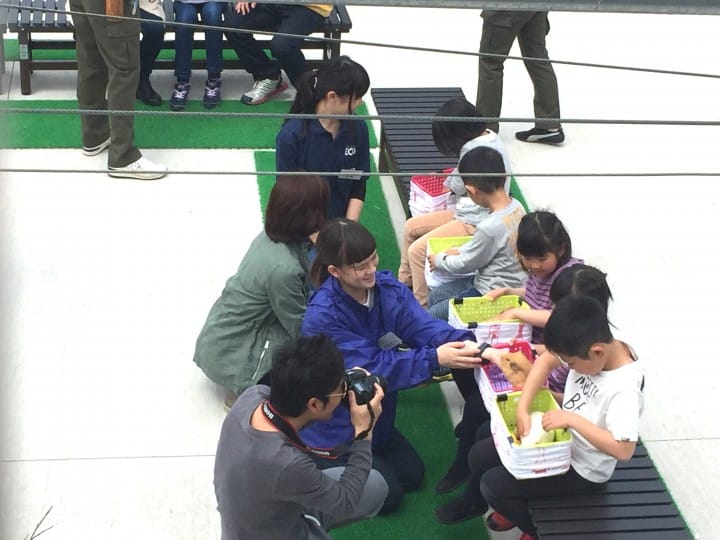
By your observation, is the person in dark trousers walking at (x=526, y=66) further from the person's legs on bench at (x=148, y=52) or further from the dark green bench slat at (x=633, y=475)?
the dark green bench slat at (x=633, y=475)

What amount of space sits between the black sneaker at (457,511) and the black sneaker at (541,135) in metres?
3.75

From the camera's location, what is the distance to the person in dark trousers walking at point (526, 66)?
7422mm

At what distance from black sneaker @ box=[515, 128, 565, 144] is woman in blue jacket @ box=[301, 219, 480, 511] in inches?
138

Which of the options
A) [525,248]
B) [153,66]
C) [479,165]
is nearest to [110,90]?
[153,66]

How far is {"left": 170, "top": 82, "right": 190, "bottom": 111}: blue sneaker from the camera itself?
823cm

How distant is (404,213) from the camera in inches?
284

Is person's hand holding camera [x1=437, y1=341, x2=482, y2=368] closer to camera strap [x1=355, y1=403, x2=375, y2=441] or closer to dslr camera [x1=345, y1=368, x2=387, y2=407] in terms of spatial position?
dslr camera [x1=345, y1=368, x2=387, y2=407]

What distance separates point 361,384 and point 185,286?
2.61 metres

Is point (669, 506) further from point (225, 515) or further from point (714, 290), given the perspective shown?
point (714, 290)

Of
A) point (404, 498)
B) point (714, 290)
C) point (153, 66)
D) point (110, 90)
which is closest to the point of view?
point (404, 498)

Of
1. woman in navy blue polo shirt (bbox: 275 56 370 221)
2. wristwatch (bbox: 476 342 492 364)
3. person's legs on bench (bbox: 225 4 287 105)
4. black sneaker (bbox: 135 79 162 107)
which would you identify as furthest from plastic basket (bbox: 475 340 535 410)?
black sneaker (bbox: 135 79 162 107)

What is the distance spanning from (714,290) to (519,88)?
286cm

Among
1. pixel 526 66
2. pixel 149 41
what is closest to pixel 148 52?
pixel 149 41

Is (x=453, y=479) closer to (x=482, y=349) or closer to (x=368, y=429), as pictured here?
(x=482, y=349)
